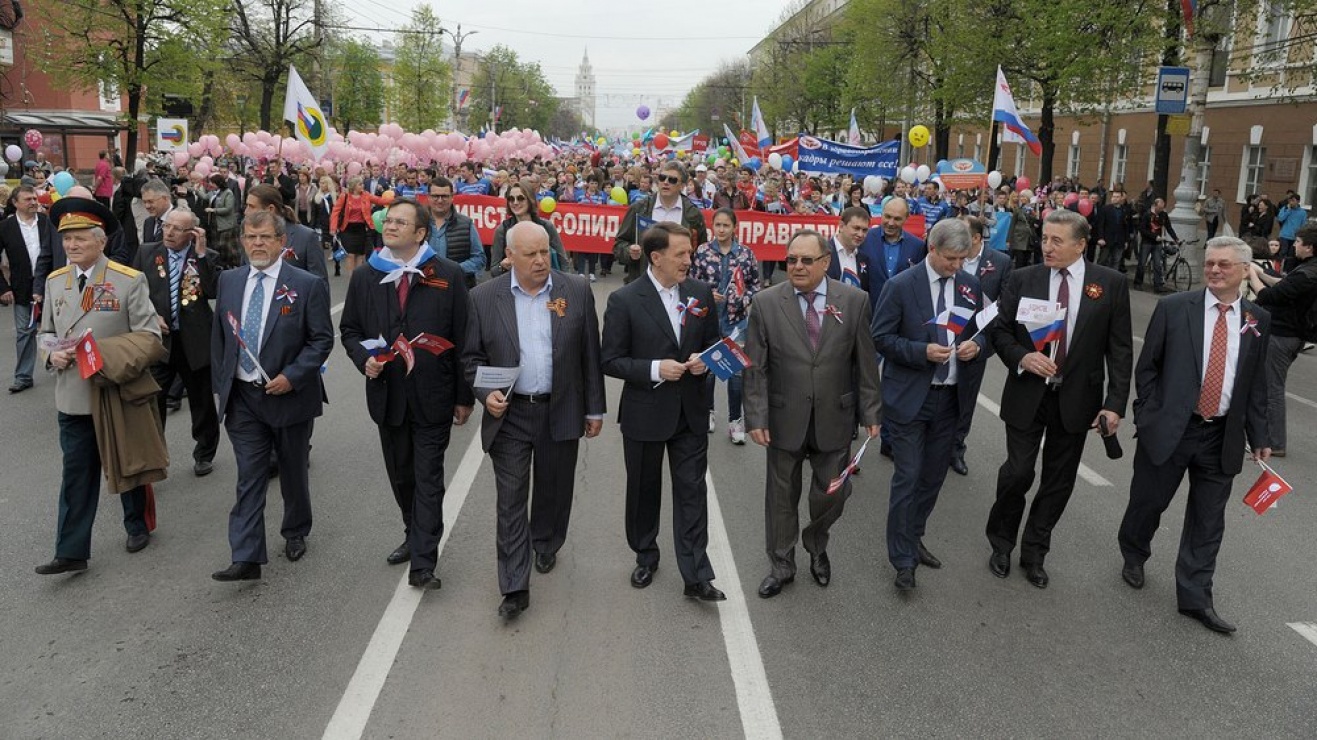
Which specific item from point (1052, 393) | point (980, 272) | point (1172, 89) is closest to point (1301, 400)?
point (980, 272)

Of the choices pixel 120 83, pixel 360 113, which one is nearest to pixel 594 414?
pixel 120 83

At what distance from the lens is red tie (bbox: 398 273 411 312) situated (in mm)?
4949

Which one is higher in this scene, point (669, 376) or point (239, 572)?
point (669, 376)

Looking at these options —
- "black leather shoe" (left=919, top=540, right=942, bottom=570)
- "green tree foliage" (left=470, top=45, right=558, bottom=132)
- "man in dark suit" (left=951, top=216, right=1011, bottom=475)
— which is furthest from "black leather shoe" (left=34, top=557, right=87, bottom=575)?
"green tree foliage" (left=470, top=45, right=558, bottom=132)

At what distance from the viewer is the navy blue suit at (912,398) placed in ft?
16.9

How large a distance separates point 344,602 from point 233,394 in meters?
1.26

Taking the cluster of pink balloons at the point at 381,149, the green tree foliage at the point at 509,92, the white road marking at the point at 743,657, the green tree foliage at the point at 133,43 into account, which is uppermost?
the green tree foliage at the point at 509,92

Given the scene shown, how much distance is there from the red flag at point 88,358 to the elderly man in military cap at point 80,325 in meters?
0.12

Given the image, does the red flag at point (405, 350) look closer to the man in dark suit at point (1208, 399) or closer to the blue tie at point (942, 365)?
the blue tie at point (942, 365)

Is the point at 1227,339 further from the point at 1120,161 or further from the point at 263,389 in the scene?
the point at 1120,161

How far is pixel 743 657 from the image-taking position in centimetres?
441

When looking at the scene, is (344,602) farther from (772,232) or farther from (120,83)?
(120,83)

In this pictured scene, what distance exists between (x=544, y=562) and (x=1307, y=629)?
12.7 ft

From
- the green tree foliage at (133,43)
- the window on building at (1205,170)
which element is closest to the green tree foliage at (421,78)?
the green tree foliage at (133,43)
